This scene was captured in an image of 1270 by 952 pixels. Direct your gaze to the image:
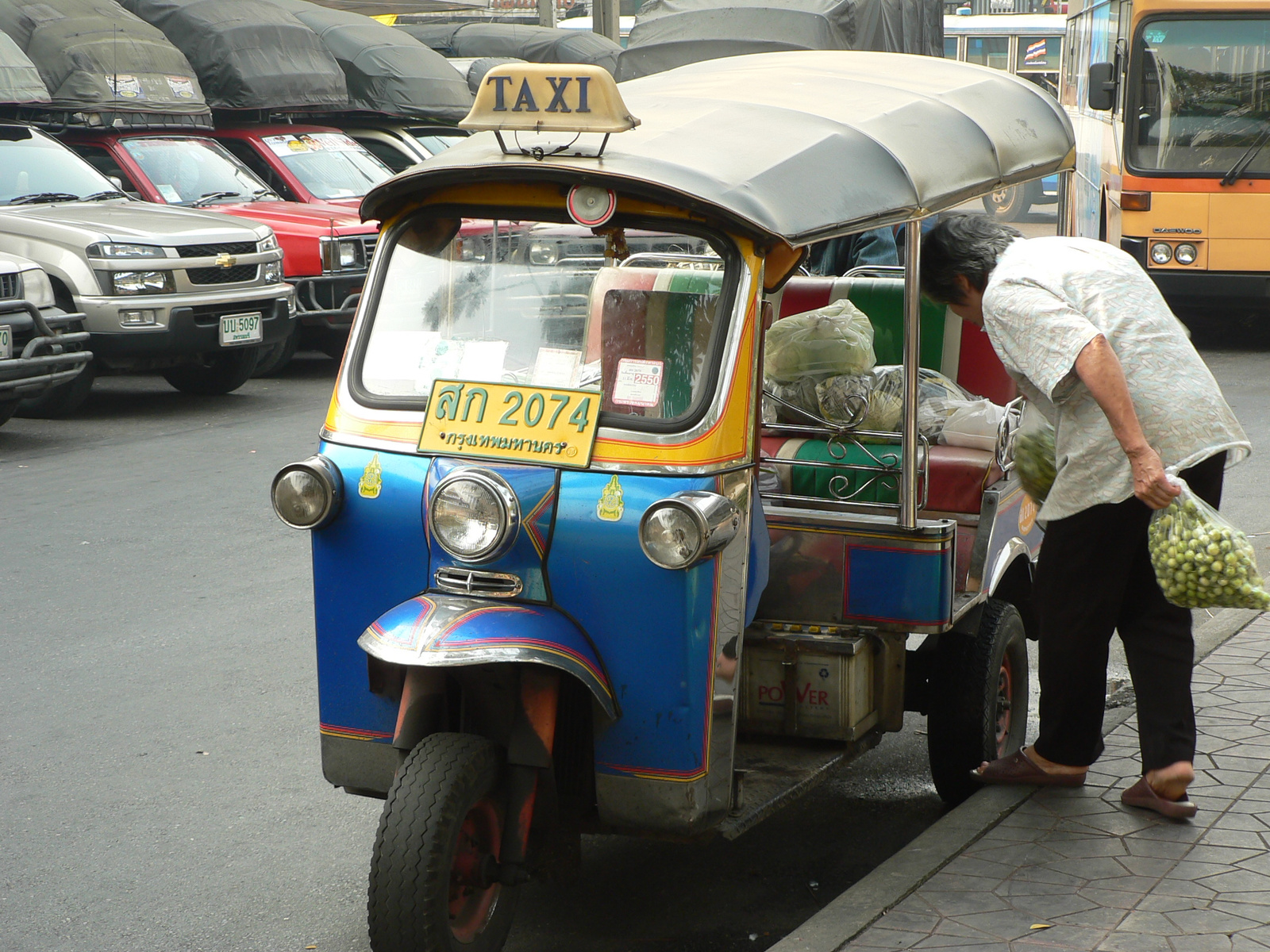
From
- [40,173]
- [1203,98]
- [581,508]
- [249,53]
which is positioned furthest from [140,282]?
[1203,98]

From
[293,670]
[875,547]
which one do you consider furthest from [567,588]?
[293,670]

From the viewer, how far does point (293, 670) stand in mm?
5551

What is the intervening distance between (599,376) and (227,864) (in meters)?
1.79

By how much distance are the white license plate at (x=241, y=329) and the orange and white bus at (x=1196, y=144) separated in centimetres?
740

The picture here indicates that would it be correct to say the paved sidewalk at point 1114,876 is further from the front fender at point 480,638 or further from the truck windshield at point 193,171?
the truck windshield at point 193,171

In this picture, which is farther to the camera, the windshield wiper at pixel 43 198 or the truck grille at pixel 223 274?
the windshield wiper at pixel 43 198

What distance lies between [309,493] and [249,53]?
40.4 feet

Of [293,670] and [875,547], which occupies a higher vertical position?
[875,547]

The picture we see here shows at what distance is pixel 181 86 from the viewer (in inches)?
521

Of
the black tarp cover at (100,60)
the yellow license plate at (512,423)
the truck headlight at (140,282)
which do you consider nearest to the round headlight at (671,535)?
the yellow license plate at (512,423)

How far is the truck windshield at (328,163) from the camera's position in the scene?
45.1 feet

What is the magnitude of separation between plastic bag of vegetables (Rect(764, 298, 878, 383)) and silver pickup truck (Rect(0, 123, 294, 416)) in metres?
6.98

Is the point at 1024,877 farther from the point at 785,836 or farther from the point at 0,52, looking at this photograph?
the point at 0,52

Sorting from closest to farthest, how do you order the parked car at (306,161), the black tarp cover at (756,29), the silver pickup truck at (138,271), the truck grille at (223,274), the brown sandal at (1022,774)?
the brown sandal at (1022,774) → the silver pickup truck at (138,271) → the truck grille at (223,274) → the parked car at (306,161) → the black tarp cover at (756,29)
